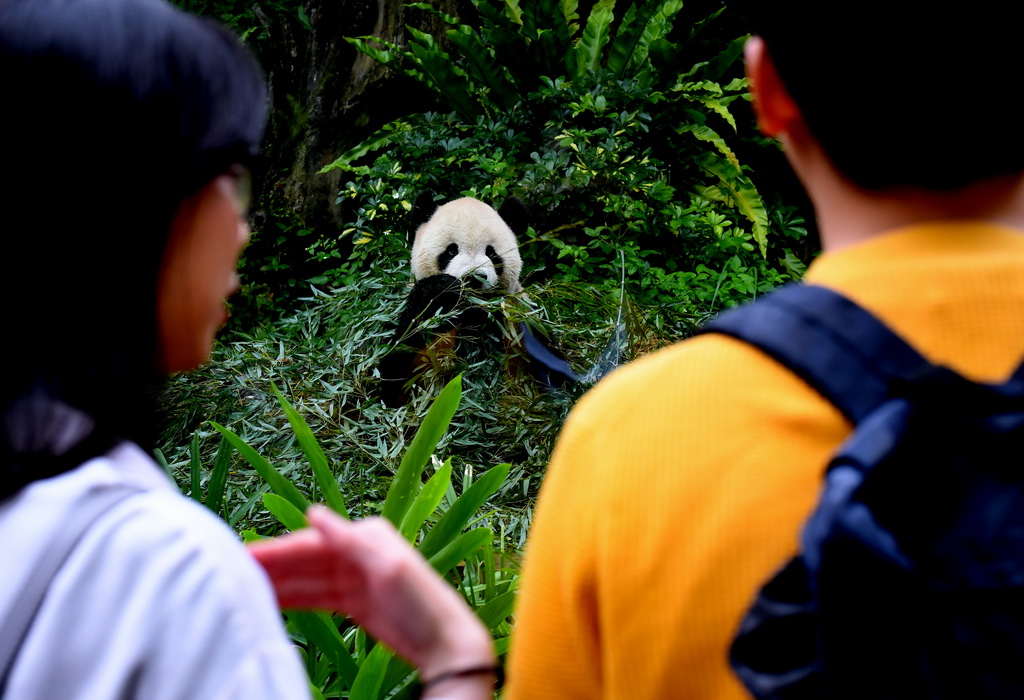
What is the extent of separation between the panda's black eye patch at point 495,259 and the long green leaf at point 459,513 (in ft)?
6.34

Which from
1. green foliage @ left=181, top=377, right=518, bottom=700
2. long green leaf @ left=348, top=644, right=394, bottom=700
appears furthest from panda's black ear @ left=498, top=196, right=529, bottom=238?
long green leaf @ left=348, top=644, right=394, bottom=700

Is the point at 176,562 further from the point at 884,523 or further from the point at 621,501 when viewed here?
the point at 884,523

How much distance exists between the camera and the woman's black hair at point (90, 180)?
26.7 inches

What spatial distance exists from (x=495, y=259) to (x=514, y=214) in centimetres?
37

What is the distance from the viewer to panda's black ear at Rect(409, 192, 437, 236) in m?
4.16

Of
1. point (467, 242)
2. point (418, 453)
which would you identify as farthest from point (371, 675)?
point (467, 242)

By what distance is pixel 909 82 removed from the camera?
24.8 inches

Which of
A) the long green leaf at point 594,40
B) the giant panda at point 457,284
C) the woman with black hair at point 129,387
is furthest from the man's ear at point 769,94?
the long green leaf at point 594,40

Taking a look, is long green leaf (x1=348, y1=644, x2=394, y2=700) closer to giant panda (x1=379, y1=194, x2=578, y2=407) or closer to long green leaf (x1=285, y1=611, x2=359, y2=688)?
long green leaf (x1=285, y1=611, x2=359, y2=688)

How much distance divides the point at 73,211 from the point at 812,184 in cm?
59

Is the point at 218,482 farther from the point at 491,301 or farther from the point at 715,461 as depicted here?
the point at 715,461

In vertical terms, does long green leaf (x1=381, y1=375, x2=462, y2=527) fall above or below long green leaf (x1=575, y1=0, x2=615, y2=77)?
below

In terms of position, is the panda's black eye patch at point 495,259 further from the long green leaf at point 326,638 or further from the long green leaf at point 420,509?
the long green leaf at point 326,638

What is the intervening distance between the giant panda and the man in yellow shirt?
94.9 inches
